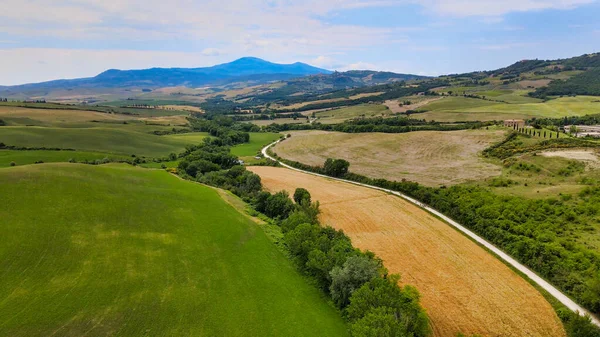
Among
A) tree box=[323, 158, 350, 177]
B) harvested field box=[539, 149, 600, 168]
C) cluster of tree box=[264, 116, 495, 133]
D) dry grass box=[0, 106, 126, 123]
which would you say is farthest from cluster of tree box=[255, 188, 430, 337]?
dry grass box=[0, 106, 126, 123]

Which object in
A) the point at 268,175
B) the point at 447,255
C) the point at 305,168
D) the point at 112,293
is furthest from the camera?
the point at 305,168

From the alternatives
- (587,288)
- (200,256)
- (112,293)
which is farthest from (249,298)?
(587,288)

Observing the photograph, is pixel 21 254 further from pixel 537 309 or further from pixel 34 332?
pixel 537 309

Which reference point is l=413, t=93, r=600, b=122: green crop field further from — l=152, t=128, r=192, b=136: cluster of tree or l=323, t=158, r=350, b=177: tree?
l=152, t=128, r=192, b=136: cluster of tree

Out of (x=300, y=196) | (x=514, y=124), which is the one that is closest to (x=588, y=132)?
(x=514, y=124)

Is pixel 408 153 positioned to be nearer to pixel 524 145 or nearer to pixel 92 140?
pixel 524 145

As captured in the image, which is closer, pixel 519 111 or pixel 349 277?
pixel 349 277
